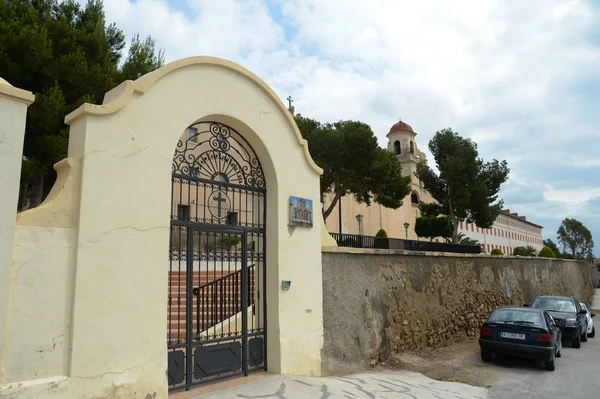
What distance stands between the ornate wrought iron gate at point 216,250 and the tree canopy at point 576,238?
91613 mm

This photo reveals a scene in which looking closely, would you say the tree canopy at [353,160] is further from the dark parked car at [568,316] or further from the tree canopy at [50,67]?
the tree canopy at [50,67]

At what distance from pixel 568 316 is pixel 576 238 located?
82087 mm

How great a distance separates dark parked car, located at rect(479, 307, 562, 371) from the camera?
32.2 ft

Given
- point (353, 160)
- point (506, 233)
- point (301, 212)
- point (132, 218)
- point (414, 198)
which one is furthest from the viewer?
point (506, 233)

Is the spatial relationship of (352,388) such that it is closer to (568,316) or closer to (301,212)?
(301,212)

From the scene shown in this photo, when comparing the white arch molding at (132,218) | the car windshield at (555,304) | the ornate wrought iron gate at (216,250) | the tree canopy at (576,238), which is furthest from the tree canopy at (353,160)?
the tree canopy at (576,238)

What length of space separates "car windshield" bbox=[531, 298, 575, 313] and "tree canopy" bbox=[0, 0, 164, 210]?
50.0 feet

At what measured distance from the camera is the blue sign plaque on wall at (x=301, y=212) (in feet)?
24.8

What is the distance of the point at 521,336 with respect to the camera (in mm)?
10039

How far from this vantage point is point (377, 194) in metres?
24.6

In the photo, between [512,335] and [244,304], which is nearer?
[244,304]

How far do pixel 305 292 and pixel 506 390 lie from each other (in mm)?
4368

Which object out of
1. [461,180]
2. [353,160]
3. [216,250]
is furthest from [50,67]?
[461,180]

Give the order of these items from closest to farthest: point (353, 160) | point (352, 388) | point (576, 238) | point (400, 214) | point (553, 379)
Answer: point (352, 388), point (553, 379), point (353, 160), point (400, 214), point (576, 238)
